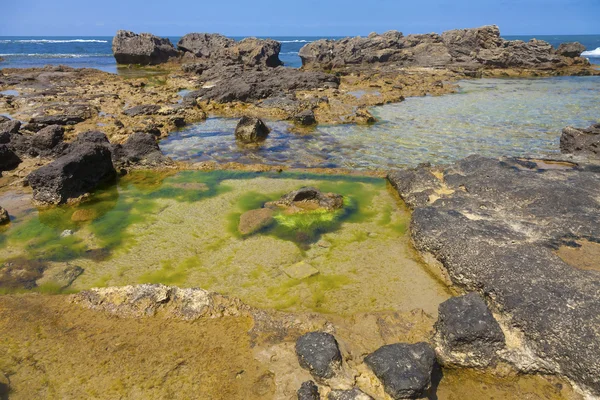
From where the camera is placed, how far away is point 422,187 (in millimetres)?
9023

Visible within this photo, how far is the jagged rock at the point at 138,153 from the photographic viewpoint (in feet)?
39.2

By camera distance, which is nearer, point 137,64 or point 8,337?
point 8,337

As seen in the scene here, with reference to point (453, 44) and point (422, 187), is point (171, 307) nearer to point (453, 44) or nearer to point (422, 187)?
point (422, 187)

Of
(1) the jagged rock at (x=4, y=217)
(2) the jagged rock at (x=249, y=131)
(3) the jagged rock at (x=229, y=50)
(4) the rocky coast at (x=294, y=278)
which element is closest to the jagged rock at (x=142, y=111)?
(4) the rocky coast at (x=294, y=278)

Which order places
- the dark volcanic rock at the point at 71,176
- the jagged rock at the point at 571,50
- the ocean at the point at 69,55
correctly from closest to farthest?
the dark volcanic rock at the point at 71,176, the jagged rock at the point at 571,50, the ocean at the point at 69,55

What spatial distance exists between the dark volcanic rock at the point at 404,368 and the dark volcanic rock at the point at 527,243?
52.9 inches

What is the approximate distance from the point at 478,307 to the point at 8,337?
6.10m

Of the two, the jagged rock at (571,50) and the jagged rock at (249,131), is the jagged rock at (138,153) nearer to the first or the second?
the jagged rock at (249,131)

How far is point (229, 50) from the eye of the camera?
46.8m

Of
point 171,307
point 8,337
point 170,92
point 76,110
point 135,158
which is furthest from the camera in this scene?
point 170,92

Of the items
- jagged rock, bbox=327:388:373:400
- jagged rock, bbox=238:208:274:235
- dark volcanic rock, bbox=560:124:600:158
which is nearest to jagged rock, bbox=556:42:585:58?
dark volcanic rock, bbox=560:124:600:158

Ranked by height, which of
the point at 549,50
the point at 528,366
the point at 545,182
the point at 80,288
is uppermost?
the point at 549,50

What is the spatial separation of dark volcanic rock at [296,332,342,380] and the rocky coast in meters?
0.02

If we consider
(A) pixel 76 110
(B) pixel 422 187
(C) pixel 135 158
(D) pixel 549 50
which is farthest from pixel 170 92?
(D) pixel 549 50
